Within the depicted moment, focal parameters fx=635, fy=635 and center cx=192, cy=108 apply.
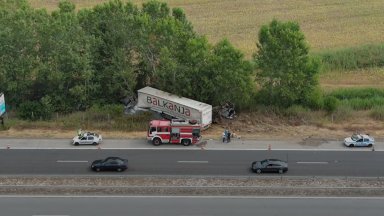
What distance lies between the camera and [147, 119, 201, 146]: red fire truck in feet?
166

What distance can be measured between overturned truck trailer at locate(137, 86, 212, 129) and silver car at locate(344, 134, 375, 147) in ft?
38.3

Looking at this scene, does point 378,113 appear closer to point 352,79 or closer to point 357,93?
point 357,93

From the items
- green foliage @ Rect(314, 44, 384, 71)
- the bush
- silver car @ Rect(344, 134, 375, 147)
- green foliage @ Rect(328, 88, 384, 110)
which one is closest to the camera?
silver car @ Rect(344, 134, 375, 147)

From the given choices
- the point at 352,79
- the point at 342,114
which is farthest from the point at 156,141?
the point at 352,79

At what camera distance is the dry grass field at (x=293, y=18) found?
7862 cm

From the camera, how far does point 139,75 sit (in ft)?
193

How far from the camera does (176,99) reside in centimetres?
5453

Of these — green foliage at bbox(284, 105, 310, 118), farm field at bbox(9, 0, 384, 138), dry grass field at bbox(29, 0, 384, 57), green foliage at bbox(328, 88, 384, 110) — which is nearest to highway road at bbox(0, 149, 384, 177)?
farm field at bbox(9, 0, 384, 138)

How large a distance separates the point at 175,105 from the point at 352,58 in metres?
24.9

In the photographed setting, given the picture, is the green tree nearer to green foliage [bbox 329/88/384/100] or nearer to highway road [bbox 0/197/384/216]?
green foliage [bbox 329/88/384/100]

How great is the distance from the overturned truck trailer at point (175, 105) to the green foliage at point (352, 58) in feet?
65.3

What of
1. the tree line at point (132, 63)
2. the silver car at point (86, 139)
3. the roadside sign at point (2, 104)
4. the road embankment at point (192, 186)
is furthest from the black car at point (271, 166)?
the roadside sign at point (2, 104)

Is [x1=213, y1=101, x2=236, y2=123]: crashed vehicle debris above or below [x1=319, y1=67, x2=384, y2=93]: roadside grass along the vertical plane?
below

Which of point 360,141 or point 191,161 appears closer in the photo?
point 191,161
